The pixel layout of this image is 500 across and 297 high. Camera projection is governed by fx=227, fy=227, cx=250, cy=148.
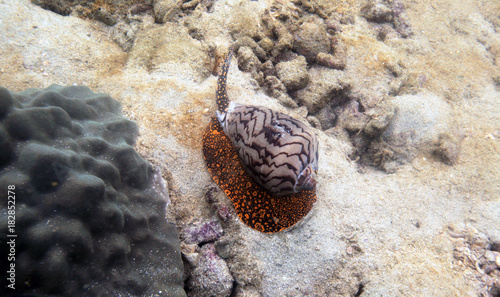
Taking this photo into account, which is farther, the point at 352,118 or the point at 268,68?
the point at 352,118

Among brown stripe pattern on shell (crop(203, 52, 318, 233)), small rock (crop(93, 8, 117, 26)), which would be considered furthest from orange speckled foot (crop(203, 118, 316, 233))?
small rock (crop(93, 8, 117, 26))

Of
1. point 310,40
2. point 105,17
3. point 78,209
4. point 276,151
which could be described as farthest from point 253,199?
point 105,17

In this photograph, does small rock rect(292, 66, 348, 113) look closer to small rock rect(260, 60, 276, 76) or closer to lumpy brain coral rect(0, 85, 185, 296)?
small rock rect(260, 60, 276, 76)

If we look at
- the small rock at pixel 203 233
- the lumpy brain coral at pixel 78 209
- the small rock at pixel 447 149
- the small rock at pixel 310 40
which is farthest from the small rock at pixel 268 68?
the small rock at pixel 447 149

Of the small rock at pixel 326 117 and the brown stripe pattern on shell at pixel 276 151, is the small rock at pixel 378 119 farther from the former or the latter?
the brown stripe pattern on shell at pixel 276 151

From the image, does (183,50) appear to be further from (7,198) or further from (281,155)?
(7,198)

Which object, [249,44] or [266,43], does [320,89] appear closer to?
[266,43]

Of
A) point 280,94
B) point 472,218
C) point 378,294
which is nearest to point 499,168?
point 472,218
